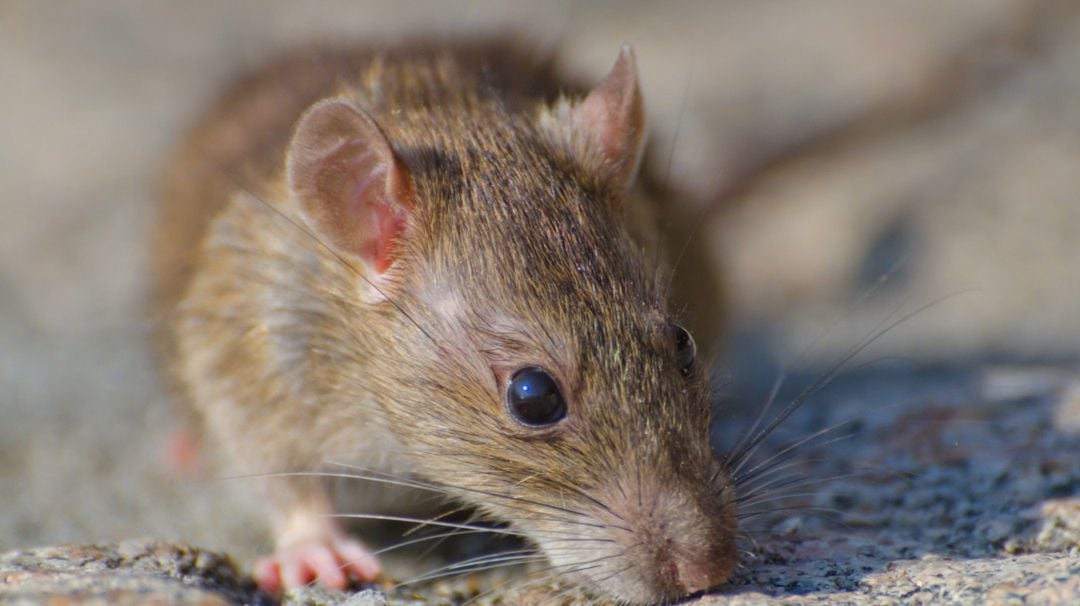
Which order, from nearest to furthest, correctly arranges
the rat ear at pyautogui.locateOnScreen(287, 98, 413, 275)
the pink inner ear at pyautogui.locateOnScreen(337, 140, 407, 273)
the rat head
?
the rat head
the rat ear at pyautogui.locateOnScreen(287, 98, 413, 275)
the pink inner ear at pyautogui.locateOnScreen(337, 140, 407, 273)

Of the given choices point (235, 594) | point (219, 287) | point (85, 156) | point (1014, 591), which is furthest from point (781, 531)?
point (85, 156)

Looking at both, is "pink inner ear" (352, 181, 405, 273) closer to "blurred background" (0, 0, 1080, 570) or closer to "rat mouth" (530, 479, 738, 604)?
"rat mouth" (530, 479, 738, 604)

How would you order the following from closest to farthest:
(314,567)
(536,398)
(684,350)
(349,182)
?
(536,398) → (684,350) → (349,182) → (314,567)

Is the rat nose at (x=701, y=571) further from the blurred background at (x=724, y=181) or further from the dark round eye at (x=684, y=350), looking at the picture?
the blurred background at (x=724, y=181)

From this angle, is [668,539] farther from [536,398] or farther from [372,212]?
[372,212]

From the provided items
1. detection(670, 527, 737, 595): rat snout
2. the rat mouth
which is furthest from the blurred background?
detection(670, 527, 737, 595): rat snout

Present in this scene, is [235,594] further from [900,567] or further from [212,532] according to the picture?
[900,567]

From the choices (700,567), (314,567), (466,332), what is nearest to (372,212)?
(466,332)
